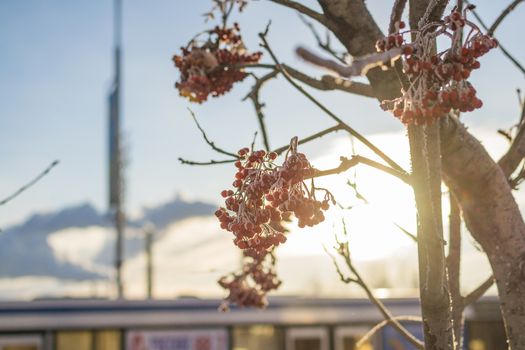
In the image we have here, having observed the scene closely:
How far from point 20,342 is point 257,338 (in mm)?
3766

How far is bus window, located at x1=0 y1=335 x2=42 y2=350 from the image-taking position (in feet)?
35.3

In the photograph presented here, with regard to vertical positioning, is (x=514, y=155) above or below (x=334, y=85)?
below

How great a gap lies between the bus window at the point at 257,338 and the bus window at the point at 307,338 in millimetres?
170

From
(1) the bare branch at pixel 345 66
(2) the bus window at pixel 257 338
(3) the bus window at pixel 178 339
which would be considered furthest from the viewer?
(2) the bus window at pixel 257 338

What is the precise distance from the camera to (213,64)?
10.1ft

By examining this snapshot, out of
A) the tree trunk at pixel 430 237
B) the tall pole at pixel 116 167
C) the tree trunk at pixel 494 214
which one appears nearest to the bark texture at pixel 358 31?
the tree trunk at pixel 494 214

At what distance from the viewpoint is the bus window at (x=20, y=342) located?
35.3ft

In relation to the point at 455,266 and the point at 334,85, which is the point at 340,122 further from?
the point at 455,266

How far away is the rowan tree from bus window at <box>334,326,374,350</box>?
879cm

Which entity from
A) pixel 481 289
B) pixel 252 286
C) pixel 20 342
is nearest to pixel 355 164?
pixel 481 289

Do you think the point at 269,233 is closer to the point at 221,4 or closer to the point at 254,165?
the point at 254,165

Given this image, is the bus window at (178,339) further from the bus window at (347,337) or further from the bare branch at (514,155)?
the bare branch at (514,155)

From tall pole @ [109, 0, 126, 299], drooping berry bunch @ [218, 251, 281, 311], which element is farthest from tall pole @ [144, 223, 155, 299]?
drooping berry bunch @ [218, 251, 281, 311]

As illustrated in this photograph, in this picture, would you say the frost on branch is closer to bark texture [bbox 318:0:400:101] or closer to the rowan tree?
the rowan tree
